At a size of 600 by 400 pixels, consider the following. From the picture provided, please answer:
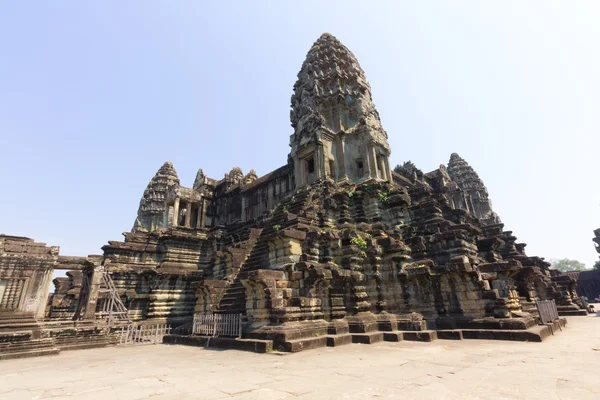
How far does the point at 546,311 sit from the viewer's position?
11.8 metres

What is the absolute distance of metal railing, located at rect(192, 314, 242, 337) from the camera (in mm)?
10390

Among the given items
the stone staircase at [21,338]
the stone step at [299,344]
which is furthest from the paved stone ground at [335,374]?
the stone staircase at [21,338]

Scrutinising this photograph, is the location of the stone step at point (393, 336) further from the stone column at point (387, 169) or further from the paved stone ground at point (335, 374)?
the stone column at point (387, 169)

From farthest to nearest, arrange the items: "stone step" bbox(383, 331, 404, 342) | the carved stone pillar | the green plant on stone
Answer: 1. the carved stone pillar
2. the green plant on stone
3. "stone step" bbox(383, 331, 404, 342)

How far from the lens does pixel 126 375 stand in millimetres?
6301

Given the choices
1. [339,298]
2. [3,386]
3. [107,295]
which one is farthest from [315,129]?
[3,386]

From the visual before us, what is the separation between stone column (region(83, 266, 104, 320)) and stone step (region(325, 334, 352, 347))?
458 inches

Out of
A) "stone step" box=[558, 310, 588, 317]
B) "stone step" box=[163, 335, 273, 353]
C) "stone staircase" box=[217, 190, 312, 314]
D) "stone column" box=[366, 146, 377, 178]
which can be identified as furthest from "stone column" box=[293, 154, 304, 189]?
"stone step" box=[558, 310, 588, 317]

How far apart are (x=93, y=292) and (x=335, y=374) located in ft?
45.2

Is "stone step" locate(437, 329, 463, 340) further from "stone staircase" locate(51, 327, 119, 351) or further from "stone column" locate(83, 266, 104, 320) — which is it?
"stone column" locate(83, 266, 104, 320)

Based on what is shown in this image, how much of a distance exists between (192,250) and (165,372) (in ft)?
60.2

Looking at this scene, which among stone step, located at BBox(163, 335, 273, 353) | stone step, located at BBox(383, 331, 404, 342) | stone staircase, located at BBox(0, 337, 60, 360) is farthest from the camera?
stone step, located at BBox(383, 331, 404, 342)

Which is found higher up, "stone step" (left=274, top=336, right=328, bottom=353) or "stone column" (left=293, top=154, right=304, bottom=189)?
"stone column" (left=293, top=154, right=304, bottom=189)

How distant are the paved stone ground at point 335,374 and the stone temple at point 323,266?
161 centimetres
